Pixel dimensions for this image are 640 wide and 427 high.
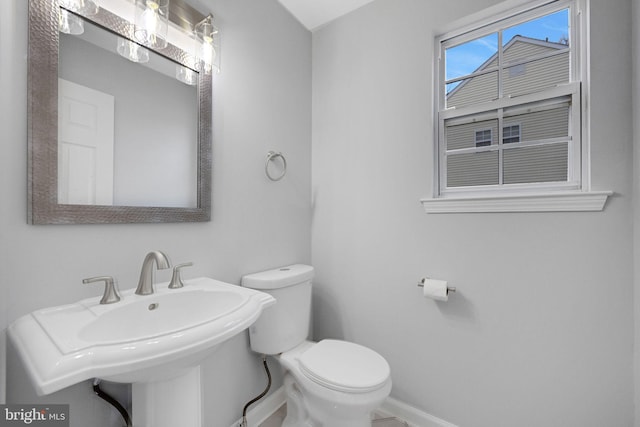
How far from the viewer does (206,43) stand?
4.00 feet

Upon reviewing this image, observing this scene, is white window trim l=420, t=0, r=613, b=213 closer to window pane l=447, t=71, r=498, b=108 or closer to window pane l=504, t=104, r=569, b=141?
window pane l=504, t=104, r=569, b=141

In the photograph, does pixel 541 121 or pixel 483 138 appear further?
pixel 483 138

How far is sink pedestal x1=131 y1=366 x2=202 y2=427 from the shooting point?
85cm

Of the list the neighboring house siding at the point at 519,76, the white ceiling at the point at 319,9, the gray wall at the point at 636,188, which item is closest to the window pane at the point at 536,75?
the neighboring house siding at the point at 519,76

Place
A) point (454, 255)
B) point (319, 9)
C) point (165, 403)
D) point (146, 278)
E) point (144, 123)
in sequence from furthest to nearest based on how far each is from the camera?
point (319, 9) → point (454, 255) → point (144, 123) → point (146, 278) → point (165, 403)

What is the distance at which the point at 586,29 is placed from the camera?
117cm

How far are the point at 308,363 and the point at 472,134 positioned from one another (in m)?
1.45

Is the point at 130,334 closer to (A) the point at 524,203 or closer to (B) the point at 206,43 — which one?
(B) the point at 206,43

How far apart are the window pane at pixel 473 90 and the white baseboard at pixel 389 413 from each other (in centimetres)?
172

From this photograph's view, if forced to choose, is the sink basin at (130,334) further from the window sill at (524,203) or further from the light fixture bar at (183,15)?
the light fixture bar at (183,15)

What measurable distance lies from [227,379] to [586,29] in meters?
2.29

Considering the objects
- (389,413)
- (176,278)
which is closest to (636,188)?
(389,413)

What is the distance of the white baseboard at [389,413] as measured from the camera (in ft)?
4.77

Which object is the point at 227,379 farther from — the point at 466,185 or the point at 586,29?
the point at 586,29
